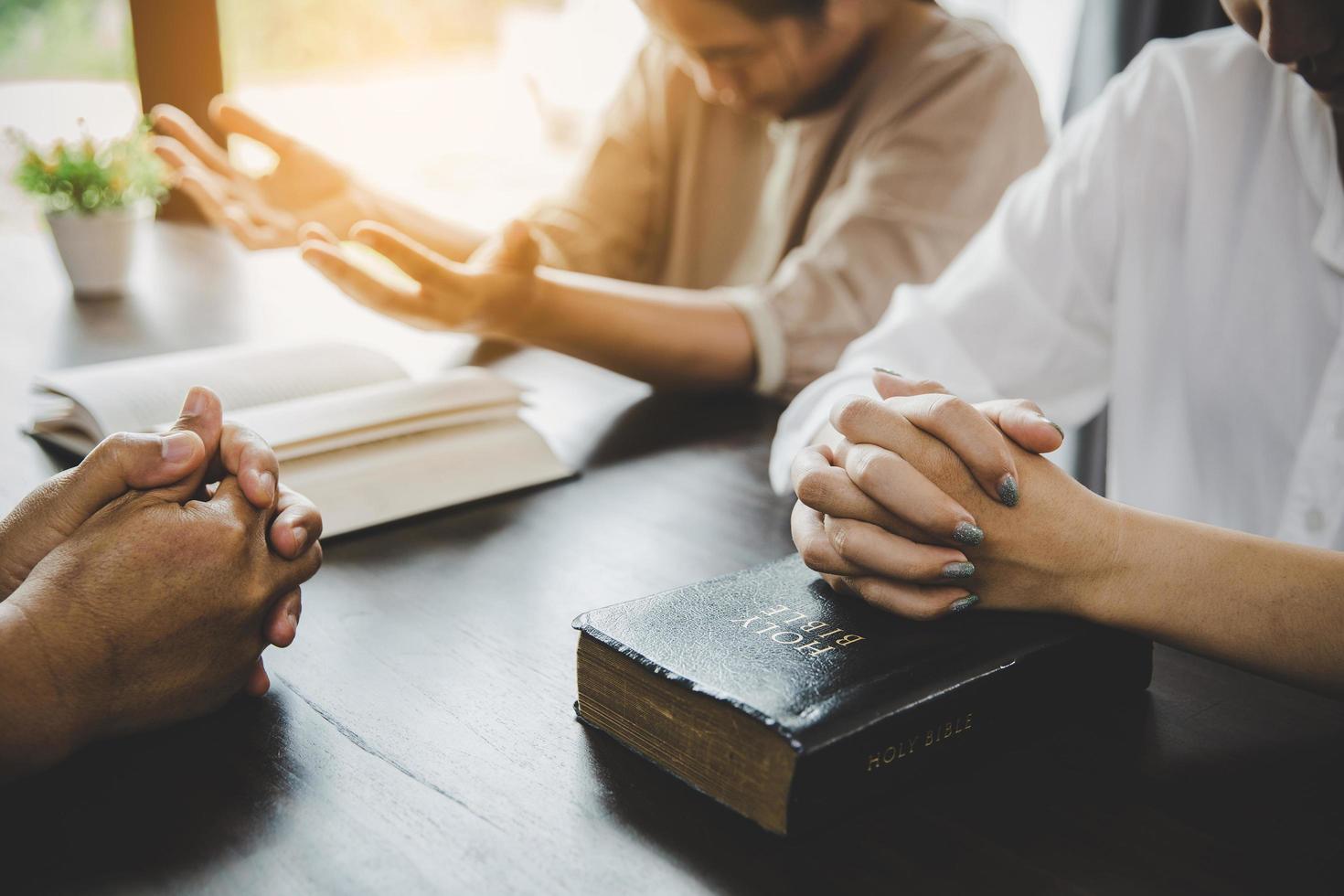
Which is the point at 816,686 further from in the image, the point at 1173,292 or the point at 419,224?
the point at 419,224

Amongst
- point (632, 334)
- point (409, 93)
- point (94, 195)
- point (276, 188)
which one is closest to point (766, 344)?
point (632, 334)

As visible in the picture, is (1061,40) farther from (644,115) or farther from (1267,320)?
(1267,320)

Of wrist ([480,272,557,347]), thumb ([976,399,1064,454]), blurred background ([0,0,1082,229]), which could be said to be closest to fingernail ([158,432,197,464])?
thumb ([976,399,1064,454])

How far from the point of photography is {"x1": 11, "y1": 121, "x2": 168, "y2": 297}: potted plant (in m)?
1.66

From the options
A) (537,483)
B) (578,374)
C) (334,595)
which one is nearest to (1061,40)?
(578,374)

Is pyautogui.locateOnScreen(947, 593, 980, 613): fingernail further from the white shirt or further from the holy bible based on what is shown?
the white shirt

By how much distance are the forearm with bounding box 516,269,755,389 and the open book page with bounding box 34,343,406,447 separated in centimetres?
20

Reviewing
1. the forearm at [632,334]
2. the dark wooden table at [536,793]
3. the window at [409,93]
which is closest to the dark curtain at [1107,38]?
the forearm at [632,334]

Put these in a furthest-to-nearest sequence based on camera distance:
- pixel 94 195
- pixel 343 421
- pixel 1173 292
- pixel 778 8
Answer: pixel 94 195
pixel 778 8
pixel 1173 292
pixel 343 421

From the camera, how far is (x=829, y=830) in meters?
0.51

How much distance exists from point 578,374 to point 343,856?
3.02ft

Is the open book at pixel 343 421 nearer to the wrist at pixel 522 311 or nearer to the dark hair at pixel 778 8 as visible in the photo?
the wrist at pixel 522 311

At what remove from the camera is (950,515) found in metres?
0.65

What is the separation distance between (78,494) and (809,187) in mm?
1316
